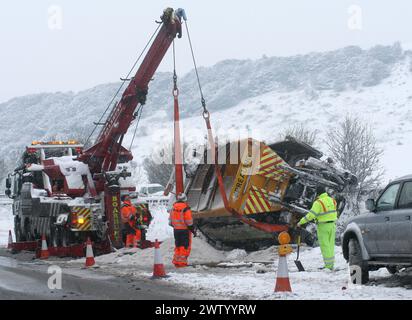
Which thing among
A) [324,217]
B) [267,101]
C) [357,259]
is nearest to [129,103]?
[324,217]

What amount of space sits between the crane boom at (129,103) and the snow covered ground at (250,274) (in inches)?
110

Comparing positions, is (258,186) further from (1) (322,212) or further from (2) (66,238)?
(2) (66,238)

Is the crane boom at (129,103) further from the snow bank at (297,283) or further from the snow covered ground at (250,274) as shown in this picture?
the snow bank at (297,283)

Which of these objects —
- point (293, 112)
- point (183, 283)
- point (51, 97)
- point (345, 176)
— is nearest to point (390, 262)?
point (183, 283)

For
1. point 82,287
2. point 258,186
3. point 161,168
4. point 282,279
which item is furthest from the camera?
point 161,168

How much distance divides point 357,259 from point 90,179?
31.4 ft

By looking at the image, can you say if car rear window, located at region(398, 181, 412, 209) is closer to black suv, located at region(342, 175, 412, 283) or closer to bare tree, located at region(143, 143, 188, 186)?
black suv, located at region(342, 175, 412, 283)

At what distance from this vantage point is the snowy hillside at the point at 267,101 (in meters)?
110

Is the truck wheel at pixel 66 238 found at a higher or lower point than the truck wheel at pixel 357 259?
lower

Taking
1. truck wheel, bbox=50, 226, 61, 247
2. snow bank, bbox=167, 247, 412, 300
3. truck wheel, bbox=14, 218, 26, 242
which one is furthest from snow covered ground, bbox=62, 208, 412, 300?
truck wheel, bbox=14, 218, 26, 242

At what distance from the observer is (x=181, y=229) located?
47.5 ft

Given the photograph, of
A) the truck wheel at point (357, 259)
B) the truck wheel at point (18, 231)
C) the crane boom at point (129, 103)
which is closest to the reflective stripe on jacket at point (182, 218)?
the truck wheel at point (357, 259)
